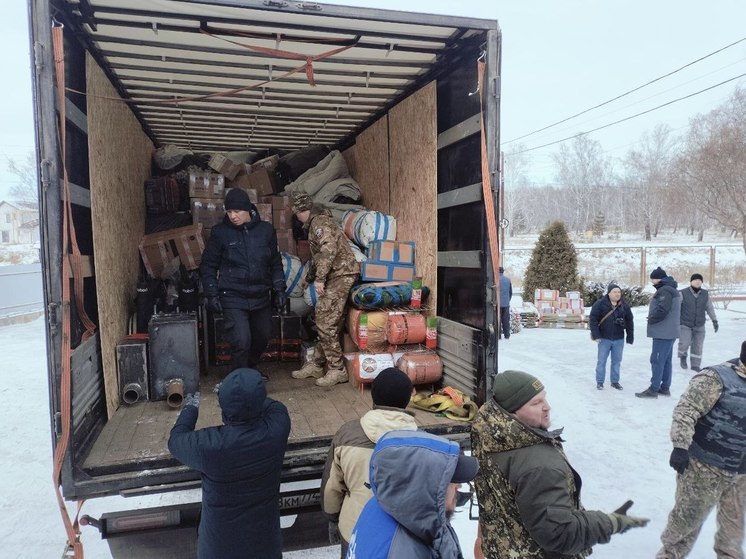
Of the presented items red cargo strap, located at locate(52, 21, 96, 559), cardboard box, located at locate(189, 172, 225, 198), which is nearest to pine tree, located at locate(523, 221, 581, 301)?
cardboard box, located at locate(189, 172, 225, 198)

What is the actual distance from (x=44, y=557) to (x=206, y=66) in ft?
12.5

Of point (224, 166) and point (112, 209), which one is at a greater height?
point (224, 166)

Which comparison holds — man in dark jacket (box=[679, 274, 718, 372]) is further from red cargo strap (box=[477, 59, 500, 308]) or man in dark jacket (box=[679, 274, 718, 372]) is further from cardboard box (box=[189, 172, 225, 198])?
cardboard box (box=[189, 172, 225, 198])

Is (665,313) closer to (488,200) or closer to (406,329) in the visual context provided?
(406,329)

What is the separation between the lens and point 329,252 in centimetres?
461

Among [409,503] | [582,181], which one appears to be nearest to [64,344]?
[409,503]

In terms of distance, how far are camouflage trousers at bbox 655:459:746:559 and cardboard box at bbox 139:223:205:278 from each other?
4885 millimetres

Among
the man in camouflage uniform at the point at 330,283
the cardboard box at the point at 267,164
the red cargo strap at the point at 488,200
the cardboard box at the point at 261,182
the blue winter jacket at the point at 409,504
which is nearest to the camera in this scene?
the blue winter jacket at the point at 409,504

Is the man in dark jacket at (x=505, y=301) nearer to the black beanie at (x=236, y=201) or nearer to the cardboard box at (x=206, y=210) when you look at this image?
the cardboard box at (x=206, y=210)

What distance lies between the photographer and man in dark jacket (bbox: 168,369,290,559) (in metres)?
2.24

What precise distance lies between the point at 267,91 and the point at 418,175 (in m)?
1.67

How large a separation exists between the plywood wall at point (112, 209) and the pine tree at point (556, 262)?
1134 cm

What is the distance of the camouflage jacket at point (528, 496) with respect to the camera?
1.92 meters

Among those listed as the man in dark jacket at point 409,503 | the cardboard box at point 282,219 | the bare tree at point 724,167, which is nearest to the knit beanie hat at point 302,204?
the cardboard box at point 282,219
